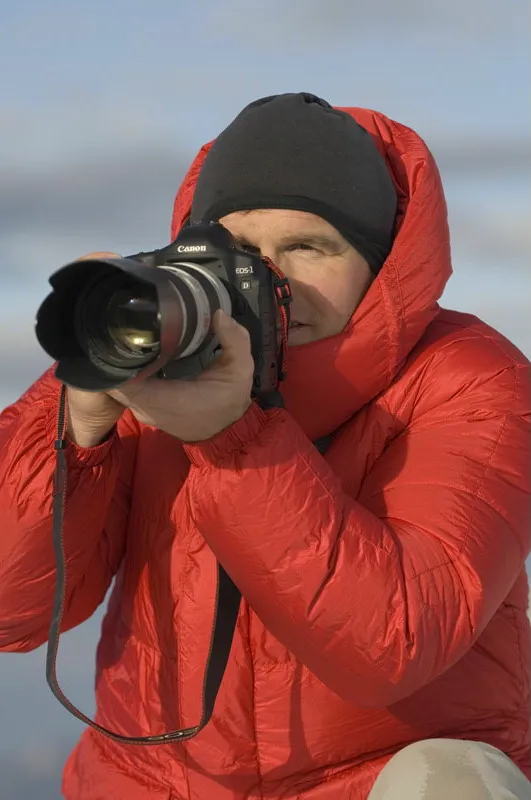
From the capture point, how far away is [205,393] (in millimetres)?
1241

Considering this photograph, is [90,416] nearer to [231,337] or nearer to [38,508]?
[38,508]

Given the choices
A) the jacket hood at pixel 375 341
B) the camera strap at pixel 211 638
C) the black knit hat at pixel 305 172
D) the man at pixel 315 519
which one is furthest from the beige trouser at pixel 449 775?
the black knit hat at pixel 305 172

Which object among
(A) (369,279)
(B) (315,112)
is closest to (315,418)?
(A) (369,279)

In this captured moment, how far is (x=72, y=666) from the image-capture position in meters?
3.04

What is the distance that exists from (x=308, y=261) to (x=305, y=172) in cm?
14

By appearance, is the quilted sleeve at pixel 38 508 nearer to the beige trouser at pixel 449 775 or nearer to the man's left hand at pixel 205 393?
the man's left hand at pixel 205 393

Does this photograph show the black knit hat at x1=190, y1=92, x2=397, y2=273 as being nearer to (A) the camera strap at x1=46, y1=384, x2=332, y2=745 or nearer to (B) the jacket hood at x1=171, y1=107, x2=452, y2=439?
(B) the jacket hood at x1=171, y1=107, x2=452, y2=439

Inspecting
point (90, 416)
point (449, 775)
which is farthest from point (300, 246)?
point (449, 775)

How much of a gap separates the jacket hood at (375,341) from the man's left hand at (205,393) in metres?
0.35

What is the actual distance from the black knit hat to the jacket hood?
56mm

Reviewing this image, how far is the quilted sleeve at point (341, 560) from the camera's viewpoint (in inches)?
51.5

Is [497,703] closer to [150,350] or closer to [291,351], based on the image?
[291,351]

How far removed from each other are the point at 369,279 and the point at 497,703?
2.20ft

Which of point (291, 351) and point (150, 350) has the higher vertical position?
point (150, 350)
